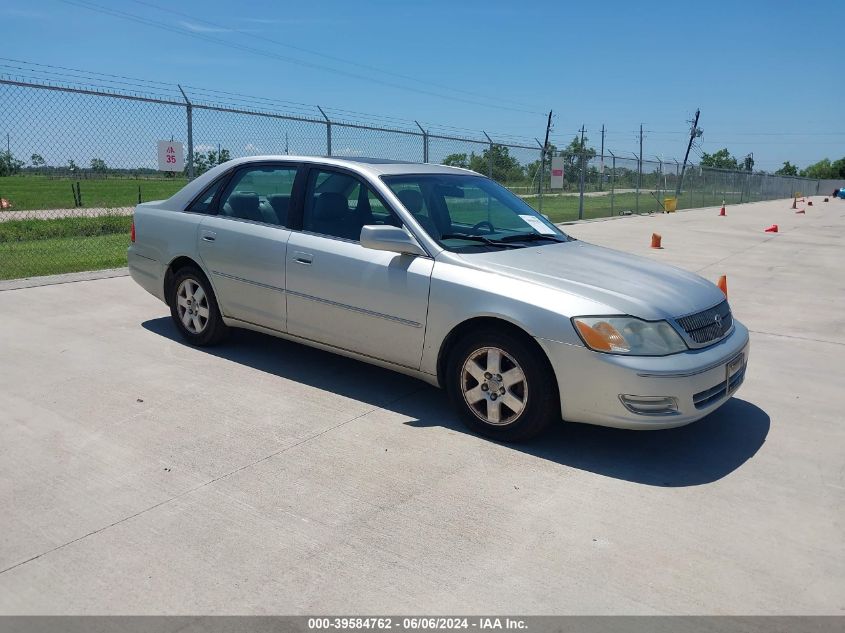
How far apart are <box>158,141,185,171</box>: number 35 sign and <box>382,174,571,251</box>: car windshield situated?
5.72 meters

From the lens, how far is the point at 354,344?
16.0 feet

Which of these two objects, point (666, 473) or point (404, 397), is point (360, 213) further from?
point (666, 473)

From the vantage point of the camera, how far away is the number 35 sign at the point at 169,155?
991 centimetres

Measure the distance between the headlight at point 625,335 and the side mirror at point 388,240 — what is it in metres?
1.14

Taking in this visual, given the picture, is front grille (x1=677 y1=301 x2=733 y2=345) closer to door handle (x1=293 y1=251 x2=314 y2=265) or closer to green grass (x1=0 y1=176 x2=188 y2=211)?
door handle (x1=293 y1=251 x2=314 y2=265)

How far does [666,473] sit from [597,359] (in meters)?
0.74

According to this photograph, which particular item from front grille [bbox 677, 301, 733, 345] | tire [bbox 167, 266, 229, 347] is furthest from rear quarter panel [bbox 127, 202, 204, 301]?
front grille [bbox 677, 301, 733, 345]

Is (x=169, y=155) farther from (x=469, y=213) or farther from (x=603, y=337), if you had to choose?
(x=603, y=337)

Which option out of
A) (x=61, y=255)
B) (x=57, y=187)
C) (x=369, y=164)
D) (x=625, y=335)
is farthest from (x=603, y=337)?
(x=57, y=187)

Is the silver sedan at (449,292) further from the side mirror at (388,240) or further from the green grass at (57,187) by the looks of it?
the green grass at (57,187)

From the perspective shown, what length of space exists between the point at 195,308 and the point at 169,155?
15.8 ft

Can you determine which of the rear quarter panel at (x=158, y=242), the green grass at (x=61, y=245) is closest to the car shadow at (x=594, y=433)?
the rear quarter panel at (x=158, y=242)

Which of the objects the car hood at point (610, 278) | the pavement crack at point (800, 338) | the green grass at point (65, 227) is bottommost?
the pavement crack at point (800, 338)

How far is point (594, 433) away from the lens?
4539 millimetres
